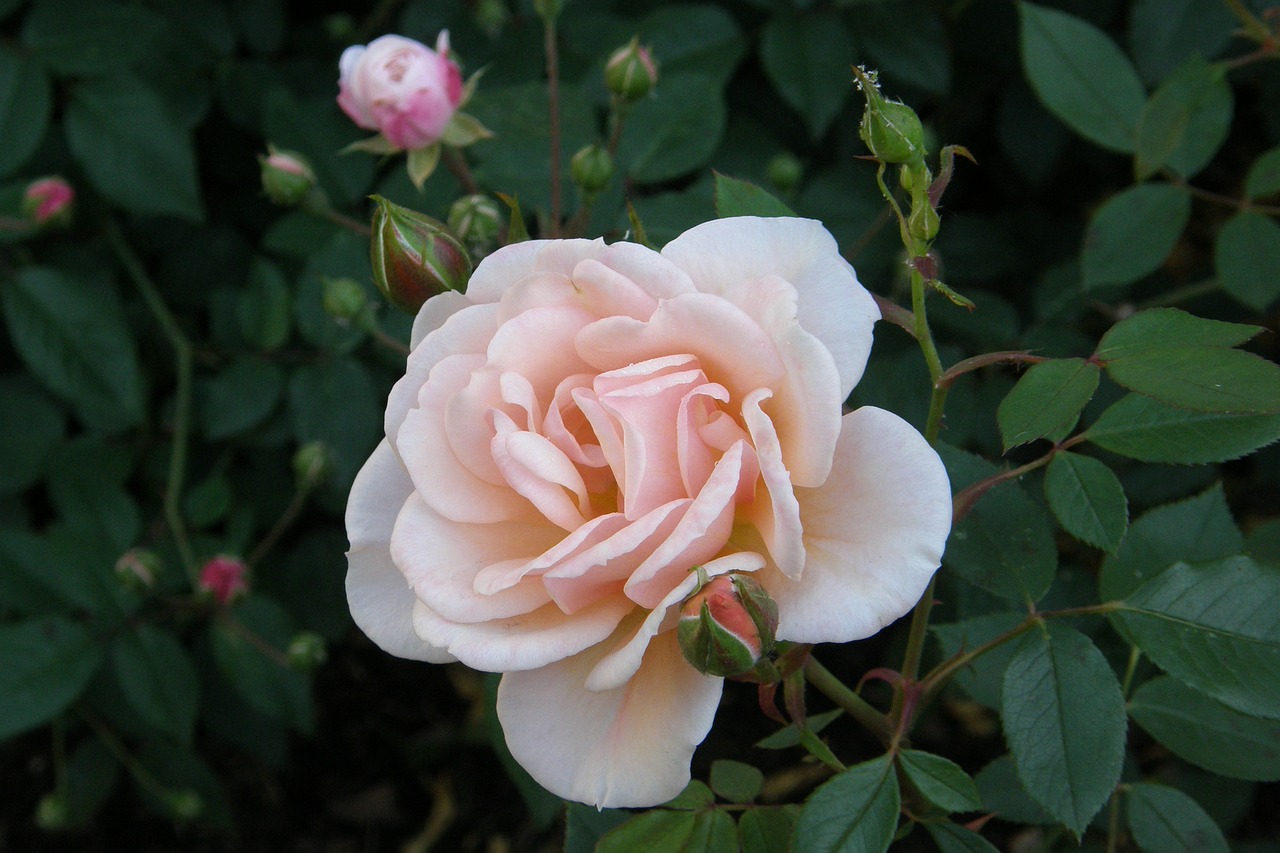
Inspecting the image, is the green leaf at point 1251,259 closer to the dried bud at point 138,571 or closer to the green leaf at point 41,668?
the dried bud at point 138,571

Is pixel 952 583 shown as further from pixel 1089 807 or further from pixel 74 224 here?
pixel 74 224

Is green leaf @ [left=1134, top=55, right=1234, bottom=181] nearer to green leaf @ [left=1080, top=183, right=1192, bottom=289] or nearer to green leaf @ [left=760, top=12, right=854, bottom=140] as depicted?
green leaf @ [left=1080, top=183, right=1192, bottom=289]

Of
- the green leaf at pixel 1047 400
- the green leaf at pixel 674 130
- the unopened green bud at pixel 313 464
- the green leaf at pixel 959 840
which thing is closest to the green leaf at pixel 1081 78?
the green leaf at pixel 674 130

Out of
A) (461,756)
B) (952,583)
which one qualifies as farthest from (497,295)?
(461,756)

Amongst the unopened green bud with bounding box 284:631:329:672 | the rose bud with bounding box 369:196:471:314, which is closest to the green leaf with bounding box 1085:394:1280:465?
the rose bud with bounding box 369:196:471:314

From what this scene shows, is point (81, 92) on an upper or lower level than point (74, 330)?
upper

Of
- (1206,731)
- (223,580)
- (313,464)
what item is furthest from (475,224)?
(223,580)

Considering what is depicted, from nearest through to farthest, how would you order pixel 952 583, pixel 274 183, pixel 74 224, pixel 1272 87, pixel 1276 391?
1. pixel 1276 391
2. pixel 274 183
3. pixel 952 583
4. pixel 1272 87
5. pixel 74 224
